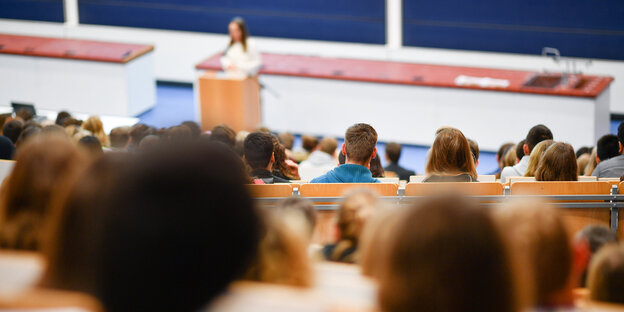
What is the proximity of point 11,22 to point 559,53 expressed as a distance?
846 centimetres

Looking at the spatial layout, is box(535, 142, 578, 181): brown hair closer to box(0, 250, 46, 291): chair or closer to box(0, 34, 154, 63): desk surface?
box(0, 250, 46, 291): chair

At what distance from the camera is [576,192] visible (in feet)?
12.3

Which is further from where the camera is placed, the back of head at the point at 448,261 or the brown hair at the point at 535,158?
the brown hair at the point at 535,158

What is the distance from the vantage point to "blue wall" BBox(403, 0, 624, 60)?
8.55 meters

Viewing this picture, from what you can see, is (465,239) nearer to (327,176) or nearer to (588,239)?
(588,239)

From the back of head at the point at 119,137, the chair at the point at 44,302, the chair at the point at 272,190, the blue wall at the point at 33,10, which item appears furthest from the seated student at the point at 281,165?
the blue wall at the point at 33,10

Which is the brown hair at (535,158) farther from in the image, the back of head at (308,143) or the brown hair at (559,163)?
the back of head at (308,143)

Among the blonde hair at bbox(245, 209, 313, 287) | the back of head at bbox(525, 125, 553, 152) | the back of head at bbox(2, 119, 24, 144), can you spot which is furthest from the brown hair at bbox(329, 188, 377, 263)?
the back of head at bbox(2, 119, 24, 144)

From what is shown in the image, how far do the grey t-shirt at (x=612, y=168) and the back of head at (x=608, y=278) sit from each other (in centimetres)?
308

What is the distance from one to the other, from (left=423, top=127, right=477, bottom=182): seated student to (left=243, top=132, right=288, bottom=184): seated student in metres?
1.00

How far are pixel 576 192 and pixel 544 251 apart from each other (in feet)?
7.92

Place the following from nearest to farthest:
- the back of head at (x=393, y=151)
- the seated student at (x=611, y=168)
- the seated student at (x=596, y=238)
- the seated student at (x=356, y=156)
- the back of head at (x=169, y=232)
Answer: the back of head at (x=169, y=232), the seated student at (x=596, y=238), the seated student at (x=356, y=156), the seated student at (x=611, y=168), the back of head at (x=393, y=151)

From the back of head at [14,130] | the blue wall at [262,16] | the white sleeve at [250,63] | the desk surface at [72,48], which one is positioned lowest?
the back of head at [14,130]

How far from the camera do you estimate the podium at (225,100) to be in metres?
7.82
